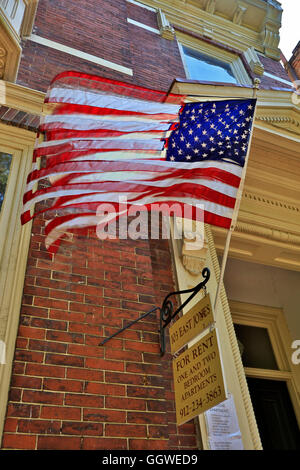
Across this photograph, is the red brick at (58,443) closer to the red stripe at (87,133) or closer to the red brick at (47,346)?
the red brick at (47,346)

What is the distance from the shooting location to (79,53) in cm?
577

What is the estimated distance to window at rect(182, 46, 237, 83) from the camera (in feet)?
26.2

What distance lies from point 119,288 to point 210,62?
7.16m

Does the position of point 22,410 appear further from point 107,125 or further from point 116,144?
point 107,125

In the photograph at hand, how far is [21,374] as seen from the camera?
2.59 metres

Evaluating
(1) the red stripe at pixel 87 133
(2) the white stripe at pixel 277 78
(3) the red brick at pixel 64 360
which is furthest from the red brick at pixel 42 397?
(2) the white stripe at pixel 277 78

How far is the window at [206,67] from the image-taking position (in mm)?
7992

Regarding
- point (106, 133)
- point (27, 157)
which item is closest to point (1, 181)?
point (27, 157)

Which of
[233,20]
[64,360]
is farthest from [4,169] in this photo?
[233,20]

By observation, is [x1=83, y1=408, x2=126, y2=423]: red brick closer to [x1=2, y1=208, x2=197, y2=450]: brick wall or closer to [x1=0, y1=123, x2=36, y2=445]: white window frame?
[x1=2, y1=208, x2=197, y2=450]: brick wall

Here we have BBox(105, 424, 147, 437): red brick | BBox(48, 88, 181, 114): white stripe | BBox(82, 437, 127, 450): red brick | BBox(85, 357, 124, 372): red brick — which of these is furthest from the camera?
BBox(48, 88, 181, 114): white stripe

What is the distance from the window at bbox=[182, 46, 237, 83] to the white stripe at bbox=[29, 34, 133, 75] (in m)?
2.24

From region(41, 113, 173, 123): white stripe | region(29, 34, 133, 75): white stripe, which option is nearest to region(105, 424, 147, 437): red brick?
region(41, 113, 173, 123): white stripe
